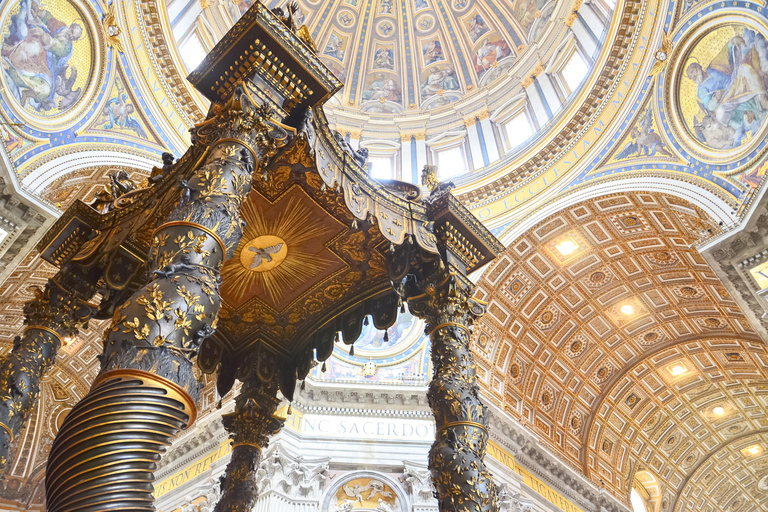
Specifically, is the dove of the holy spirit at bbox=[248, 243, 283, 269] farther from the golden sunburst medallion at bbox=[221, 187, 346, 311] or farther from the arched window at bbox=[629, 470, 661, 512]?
the arched window at bbox=[629, 470, 661, 512]

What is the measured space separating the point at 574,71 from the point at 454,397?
498 inches

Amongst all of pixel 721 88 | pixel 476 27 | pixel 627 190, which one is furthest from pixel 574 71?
pixel 476 27

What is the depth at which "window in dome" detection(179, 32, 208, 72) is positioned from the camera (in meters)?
14.0

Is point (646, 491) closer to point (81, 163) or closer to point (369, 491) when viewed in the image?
point (369, 491)

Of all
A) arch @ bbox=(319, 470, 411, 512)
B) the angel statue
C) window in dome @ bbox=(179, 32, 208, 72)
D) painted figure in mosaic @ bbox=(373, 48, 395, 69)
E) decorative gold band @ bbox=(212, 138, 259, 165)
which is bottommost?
decorative gold band @ bbox=(212, 138, 259, 165)

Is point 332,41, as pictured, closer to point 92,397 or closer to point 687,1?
point 687,1

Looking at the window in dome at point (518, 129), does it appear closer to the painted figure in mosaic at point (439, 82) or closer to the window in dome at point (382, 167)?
the painted figure in mosaic at point (439, 82)

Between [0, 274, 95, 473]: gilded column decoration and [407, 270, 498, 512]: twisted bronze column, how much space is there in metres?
3.13

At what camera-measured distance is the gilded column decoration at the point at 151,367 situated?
2.60 metres

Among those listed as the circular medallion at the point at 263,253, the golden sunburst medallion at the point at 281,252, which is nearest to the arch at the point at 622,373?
the golden sunburst medallion at the point at 281,252

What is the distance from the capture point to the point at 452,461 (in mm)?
4277

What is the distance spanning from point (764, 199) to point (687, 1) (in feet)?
14.2

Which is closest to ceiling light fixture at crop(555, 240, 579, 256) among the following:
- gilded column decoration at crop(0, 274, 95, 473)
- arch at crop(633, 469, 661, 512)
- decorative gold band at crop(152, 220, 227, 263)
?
arch at crop(633, 469, 661, 512)

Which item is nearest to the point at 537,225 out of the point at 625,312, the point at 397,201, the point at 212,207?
the point at 625,312
